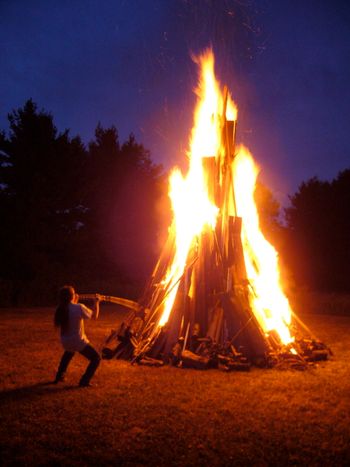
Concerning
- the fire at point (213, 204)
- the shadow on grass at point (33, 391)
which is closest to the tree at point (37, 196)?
the fire at point (213, 204)

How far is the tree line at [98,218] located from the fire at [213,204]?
1441 centimetres

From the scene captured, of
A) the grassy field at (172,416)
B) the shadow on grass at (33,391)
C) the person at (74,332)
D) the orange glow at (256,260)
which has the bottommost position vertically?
the shadow on grass at (33,391)

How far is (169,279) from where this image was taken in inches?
462

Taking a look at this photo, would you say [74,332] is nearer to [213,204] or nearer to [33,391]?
[33,391]

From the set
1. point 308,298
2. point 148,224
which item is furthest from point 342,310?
point 148,224

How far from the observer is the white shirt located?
7715 mm

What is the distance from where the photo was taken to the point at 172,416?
6.28 meters

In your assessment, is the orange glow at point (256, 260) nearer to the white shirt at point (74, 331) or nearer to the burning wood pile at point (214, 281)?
the burning wood pile at point (214, 281)

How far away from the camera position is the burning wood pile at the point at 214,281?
1007 cm

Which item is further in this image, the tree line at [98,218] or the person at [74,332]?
the tree line at [98,218]

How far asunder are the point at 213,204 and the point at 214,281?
2.08 metres

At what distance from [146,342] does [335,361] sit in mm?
4498

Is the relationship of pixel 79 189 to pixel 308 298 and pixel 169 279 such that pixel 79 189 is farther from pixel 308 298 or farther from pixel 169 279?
pixel 169 279

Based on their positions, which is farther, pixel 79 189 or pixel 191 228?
pixel 79 189
